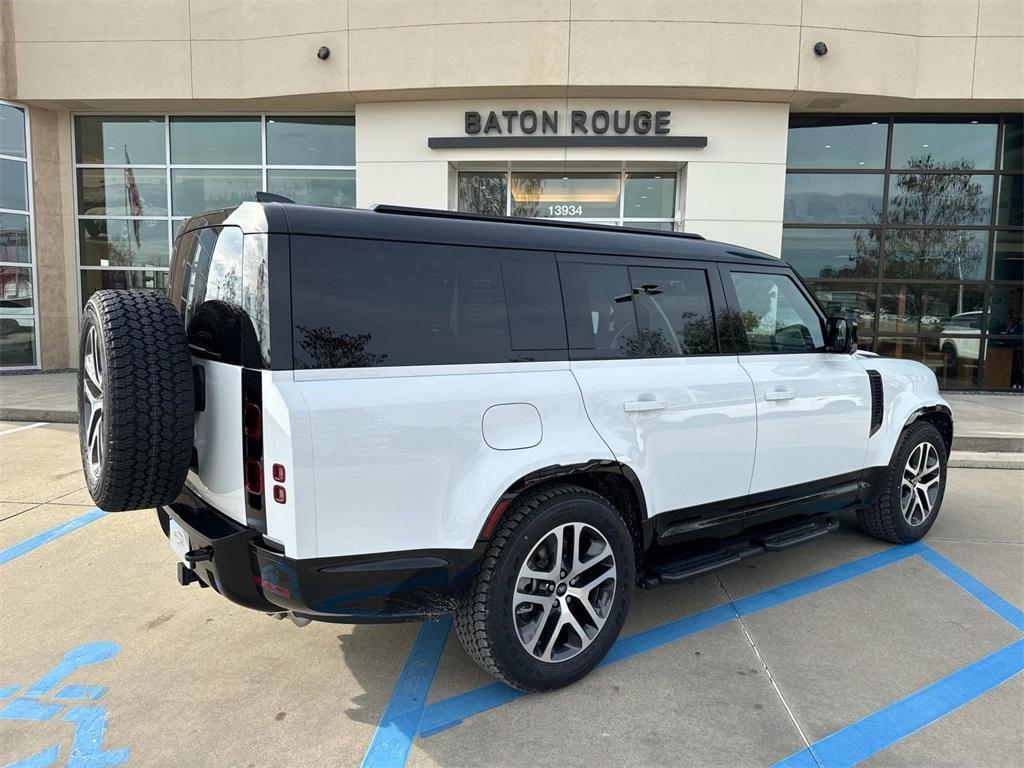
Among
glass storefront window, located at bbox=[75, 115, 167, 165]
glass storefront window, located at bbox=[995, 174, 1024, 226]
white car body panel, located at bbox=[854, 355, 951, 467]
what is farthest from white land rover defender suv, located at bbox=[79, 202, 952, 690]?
glass storefront window, located at bbox=[75, 115, 167, 165]

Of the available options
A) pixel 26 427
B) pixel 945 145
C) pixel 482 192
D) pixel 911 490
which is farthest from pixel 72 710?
pixel 945 145

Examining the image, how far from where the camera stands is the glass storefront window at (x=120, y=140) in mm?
12672

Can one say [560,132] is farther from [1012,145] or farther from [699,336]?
[699,336]

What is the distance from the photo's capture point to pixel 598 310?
3.17m

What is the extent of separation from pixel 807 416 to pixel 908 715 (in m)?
1.59

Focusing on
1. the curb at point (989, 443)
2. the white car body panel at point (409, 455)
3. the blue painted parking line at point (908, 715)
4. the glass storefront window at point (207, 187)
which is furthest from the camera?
the glass storefront window at point (207, 187)

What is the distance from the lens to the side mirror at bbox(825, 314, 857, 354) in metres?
4.09

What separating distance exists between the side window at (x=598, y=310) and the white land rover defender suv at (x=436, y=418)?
0.01 meters

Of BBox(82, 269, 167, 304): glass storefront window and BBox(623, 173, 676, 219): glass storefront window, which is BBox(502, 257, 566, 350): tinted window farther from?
BBox(82, 269, 167, 304): glass storefront window

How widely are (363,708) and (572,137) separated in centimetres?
960

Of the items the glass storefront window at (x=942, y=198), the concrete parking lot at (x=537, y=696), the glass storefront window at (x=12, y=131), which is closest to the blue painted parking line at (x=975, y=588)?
the concrete parking lot at (x=537, y=696)

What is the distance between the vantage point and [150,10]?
11289 mm

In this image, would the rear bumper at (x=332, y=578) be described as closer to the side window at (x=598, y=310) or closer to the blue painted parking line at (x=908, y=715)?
the side window at (x=598, y=310)

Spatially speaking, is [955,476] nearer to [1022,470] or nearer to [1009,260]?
[1022,470]
